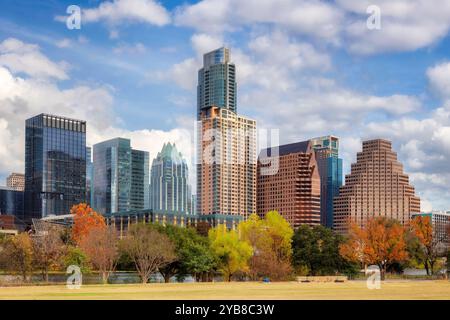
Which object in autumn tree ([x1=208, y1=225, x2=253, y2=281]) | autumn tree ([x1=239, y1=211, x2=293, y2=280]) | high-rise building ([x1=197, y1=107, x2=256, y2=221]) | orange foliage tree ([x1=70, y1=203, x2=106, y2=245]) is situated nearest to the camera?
autumn tree ([x1=239, y1=211, x2=293, y2=280])

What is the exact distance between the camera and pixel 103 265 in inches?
2427

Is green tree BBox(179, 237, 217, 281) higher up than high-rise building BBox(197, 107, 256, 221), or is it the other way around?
high-rise building BBox(197, 107, 256, 221)

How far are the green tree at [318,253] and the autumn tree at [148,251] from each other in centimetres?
2040

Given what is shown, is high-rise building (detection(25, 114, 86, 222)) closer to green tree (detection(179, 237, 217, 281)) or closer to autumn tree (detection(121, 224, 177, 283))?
green tree (detection(179, 237, 217, 281))

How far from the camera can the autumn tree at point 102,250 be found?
62172 mm

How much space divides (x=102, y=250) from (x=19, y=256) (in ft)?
24.7

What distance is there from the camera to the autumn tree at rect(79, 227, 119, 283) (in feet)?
204

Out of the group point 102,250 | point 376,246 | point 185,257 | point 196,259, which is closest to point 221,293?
point 102,250

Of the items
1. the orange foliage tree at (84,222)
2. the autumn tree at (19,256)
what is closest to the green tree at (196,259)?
the autumn tree at (19,256)

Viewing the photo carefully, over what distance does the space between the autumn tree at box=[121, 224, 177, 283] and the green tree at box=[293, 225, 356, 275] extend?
66.9 ft

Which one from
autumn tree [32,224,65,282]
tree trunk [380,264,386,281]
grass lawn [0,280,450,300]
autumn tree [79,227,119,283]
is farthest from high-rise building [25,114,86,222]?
grass lawn [0,280,450,300]

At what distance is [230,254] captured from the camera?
244 feet

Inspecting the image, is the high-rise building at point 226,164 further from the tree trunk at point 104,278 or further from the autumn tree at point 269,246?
the tree trunk at point 104,278
